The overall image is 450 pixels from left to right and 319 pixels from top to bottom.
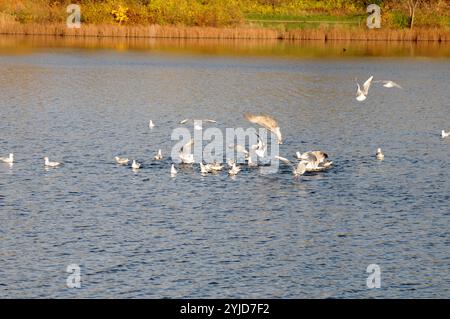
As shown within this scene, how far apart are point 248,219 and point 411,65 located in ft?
140

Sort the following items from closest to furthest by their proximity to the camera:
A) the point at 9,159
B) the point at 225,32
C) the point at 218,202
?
the point at 218,202 < the point at 9,159 < the point at 225,32

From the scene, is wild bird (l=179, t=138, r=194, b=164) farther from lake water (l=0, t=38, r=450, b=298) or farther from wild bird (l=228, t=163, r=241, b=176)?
wild bird (l=228, t=163, r=241, b=176)

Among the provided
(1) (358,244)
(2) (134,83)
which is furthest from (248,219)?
(2) (134,83)

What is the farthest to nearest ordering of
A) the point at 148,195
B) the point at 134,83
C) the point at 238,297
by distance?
1. the point at 134,83
2. the point at 148,195
3. the point at 238,297

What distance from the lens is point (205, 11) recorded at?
84625 millimetres

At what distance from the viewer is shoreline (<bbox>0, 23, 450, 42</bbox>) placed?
7925cm

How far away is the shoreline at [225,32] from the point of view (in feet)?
260

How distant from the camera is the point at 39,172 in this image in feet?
102

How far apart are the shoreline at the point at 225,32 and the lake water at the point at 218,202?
26782mm

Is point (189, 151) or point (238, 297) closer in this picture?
point (238, 297)

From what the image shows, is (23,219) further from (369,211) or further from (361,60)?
(361,60)

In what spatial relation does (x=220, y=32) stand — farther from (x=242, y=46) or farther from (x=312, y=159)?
(x=312, y=159)

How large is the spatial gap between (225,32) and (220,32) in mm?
580

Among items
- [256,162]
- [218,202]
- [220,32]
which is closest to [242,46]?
[220,32]
